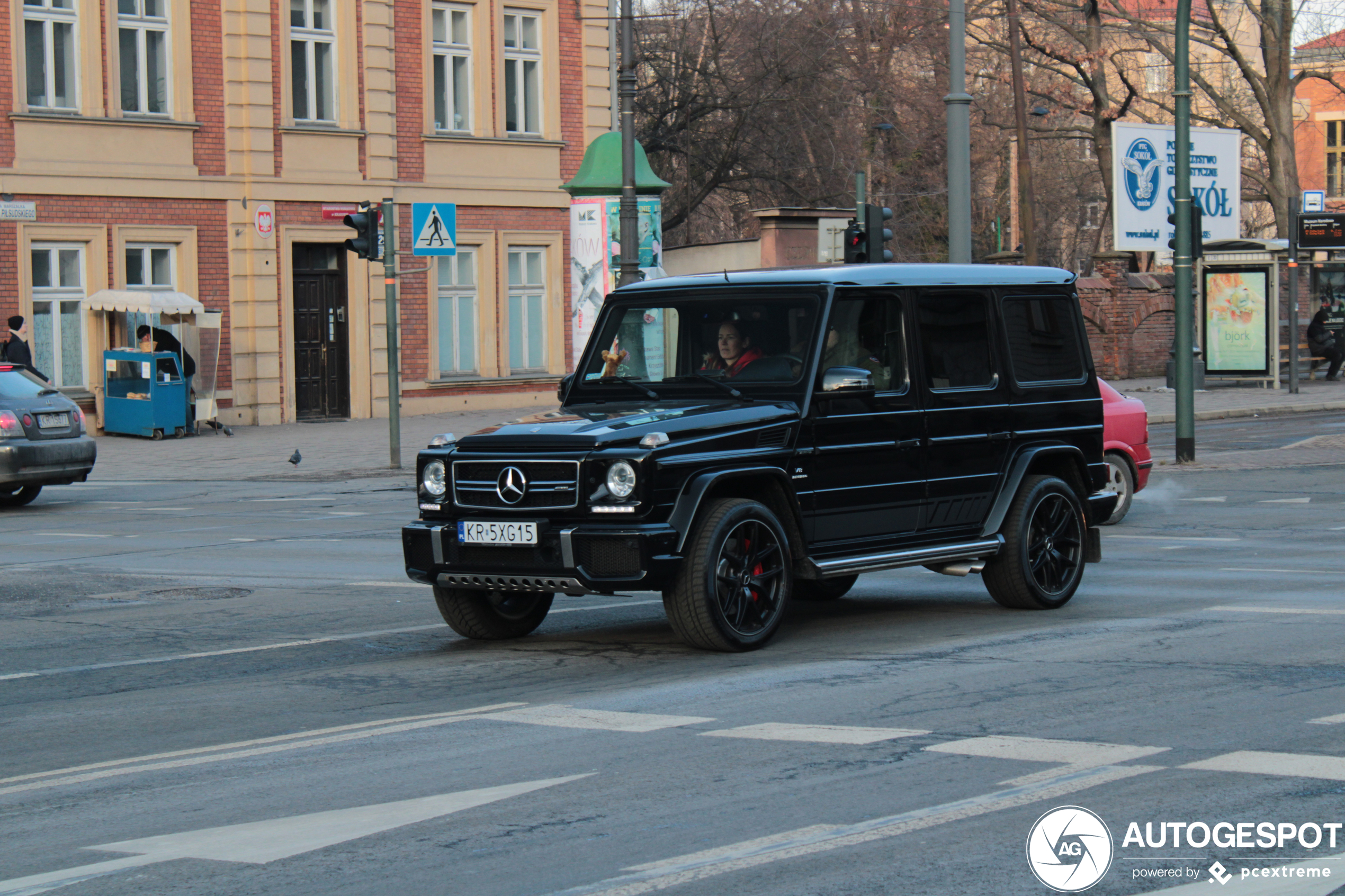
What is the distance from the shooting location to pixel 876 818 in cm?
539

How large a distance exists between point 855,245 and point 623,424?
41.7 ft

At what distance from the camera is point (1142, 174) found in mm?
34031

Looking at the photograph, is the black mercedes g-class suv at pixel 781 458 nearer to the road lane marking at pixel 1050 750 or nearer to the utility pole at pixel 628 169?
the road lane marking at pixel 1050 750

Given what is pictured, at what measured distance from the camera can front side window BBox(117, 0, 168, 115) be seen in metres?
28.4

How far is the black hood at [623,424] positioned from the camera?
8.29m

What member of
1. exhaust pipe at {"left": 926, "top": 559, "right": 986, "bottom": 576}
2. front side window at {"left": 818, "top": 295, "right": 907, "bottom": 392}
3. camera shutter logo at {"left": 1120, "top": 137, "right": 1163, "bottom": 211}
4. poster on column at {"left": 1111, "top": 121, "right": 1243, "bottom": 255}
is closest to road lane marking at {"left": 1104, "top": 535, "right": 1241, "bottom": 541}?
exhaust pipe at {"left": 926, "top": 559, "right": 986, "bottom": 576}

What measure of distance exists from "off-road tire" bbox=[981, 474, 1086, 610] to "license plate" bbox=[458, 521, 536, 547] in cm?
298

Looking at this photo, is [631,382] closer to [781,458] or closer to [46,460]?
[781,458]

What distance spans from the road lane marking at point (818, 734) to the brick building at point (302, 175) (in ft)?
75.2

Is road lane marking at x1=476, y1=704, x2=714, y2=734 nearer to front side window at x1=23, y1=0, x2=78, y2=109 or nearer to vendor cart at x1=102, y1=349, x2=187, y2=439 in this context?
vendor cart at x1=102, y1=349, x2=187, y2=439

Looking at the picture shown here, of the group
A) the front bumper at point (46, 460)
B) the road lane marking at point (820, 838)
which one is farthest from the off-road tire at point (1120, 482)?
the front bumper at point (46, 460)

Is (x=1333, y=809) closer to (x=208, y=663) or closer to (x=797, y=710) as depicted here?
A: (x=797, y=710)

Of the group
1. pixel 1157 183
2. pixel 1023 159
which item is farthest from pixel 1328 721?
pixel 1157 183

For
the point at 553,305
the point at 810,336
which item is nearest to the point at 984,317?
the point at 810,336
